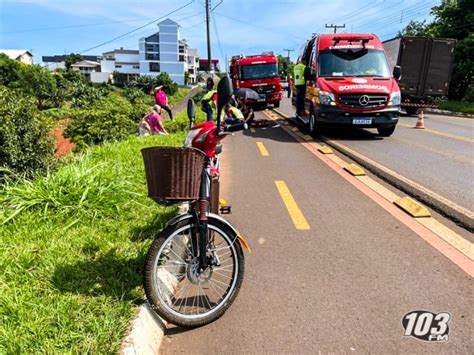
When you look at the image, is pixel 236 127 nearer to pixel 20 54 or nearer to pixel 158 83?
pixel 158 83

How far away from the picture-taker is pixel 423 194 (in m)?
5.50

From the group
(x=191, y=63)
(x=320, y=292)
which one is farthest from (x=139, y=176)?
(x=191, y=63)

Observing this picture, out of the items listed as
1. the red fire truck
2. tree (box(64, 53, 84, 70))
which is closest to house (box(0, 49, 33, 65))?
tree (box(64, 53, 84, 70))

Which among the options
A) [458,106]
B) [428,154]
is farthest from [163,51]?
[428,154]

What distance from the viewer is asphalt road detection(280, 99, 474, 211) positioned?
6059mm

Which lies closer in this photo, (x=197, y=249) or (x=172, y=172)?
(x=172, y=172)

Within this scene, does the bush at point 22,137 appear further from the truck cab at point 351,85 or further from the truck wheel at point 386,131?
the truck wheel at point 386,131

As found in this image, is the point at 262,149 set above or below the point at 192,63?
below

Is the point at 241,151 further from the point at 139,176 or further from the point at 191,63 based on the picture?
the point at 191,63

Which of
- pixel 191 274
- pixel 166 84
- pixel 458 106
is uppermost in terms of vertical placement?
pixel 191 274

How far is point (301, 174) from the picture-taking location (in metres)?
7.00

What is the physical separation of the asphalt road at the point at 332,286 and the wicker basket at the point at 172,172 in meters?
1.05

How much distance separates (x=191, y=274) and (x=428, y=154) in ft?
24.7

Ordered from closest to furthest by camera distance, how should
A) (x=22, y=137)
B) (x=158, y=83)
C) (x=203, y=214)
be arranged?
(x=203, y=214) < (x=22, y=137) < (x=158, y=83)
